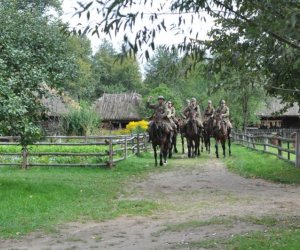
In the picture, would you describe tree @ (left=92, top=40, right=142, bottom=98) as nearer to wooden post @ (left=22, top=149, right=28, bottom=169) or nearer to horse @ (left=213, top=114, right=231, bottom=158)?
horse @ (left=213, top=114, right=231, bottom=158)

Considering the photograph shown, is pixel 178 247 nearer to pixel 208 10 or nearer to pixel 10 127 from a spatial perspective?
pixel 208 10

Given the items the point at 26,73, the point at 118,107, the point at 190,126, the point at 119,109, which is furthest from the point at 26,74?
the point at 118,107

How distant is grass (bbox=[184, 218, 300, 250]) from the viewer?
6.95 meters

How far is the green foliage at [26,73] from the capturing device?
12666 mm

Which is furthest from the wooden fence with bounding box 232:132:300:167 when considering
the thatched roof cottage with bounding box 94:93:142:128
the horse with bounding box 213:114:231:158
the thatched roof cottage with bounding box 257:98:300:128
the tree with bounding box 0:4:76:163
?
the thatched roof cottage with bounding box 94:93:142:128

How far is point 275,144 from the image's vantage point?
26891mm

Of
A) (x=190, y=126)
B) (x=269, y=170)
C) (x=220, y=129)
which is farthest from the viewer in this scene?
(x=220, y=129)

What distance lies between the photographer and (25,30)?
1616cm

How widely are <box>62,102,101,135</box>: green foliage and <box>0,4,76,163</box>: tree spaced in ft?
72.2

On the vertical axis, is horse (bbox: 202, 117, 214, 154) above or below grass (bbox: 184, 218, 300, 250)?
above

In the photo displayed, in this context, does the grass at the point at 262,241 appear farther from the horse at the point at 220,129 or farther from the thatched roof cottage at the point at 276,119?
the thatched roof cottage at the point at 276,119

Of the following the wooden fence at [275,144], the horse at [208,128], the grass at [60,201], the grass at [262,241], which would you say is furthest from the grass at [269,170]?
the grass at [262,241]

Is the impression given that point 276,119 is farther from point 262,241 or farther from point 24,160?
point 262,241

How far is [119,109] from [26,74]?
42501 millimetres
